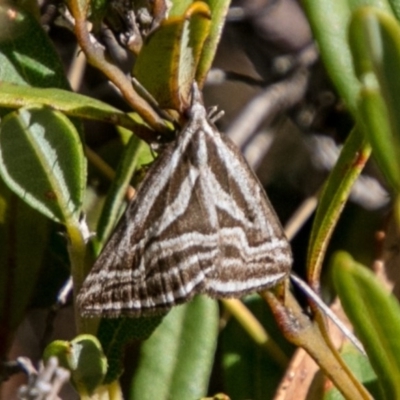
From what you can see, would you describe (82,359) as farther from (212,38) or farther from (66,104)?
(212,38)

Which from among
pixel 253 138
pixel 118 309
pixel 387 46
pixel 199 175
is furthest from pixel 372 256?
pixel 387 46

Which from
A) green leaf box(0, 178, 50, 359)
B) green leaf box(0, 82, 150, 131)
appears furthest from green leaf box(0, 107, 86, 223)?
green leaf box(0, 178, 50, 359)

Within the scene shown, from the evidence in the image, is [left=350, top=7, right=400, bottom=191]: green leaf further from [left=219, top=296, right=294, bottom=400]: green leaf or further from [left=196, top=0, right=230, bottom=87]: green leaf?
[left=219, top=296, right=294, bottom=400]: green leaf

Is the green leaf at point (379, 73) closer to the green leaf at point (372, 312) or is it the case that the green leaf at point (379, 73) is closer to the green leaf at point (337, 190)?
the green leaf at point (372, 312)

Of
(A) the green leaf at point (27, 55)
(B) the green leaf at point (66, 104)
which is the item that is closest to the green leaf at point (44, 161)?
(B) the green leaf at point (66, 104)

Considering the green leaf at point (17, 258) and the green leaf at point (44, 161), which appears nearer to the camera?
the green leaf at point (44, 161)

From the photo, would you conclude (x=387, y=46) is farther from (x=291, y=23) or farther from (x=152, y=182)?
(x=291, y=23)

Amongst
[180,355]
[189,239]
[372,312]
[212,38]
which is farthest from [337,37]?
[180,355]
